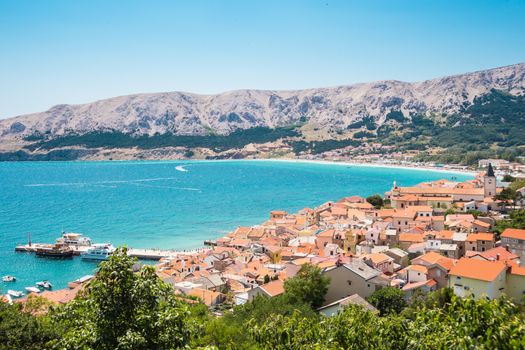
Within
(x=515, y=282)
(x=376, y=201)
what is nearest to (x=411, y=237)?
(x=515, y=282)

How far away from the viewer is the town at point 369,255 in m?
27.0

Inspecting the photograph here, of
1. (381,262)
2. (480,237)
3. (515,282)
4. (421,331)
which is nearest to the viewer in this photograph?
(421,331)

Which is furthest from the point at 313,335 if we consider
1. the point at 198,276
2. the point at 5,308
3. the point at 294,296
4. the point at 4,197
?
the point at 4,197

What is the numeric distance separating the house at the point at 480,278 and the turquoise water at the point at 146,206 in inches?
1336

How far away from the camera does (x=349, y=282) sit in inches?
1064

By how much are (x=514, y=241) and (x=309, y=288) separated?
19998 mm

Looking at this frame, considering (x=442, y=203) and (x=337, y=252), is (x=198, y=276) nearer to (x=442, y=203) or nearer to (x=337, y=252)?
(x=337, y=252)

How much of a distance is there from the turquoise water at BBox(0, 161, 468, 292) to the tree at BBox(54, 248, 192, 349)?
3842 cm

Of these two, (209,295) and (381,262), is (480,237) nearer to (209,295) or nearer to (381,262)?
(381,262)

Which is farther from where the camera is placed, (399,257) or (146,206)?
(146,206)

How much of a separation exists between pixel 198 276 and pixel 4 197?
87922mm

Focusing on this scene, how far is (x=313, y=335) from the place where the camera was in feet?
30.8

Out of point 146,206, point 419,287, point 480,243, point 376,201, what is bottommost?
point 146,206

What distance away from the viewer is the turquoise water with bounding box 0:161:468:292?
55.1 metres
